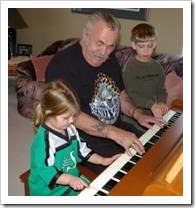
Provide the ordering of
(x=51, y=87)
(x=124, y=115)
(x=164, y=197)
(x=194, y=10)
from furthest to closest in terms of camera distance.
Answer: (x=124, y=115) < (x=51, y=87) < (x=194, y=10) < (x=164, y=197)

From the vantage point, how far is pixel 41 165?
1.32m

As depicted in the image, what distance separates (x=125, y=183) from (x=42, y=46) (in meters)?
3.71

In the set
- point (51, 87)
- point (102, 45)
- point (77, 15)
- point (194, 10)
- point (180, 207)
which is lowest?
point (180, 207)

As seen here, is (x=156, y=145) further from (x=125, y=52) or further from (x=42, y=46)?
(x=42, y=46)

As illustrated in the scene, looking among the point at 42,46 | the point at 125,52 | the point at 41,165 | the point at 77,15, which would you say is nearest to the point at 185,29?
the point at 41,165

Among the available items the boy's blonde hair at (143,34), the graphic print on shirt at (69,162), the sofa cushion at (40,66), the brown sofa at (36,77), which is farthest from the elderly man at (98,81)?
the sofa cushion at (40,66)

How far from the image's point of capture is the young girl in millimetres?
1322

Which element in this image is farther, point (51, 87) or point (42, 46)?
point (42, 46)

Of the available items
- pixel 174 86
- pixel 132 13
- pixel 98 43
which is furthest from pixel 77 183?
pixel 132 13

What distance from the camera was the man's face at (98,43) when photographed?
157 cm

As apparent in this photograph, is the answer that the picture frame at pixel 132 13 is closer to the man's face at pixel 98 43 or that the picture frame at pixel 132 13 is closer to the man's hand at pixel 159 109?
the man's hand at pixel 159 109

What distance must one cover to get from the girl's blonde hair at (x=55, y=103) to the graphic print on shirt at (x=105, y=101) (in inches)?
14.5

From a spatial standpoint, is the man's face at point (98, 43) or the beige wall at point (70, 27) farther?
the beige wall at point (70, 27)

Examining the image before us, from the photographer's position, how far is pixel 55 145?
1365 millimetres
